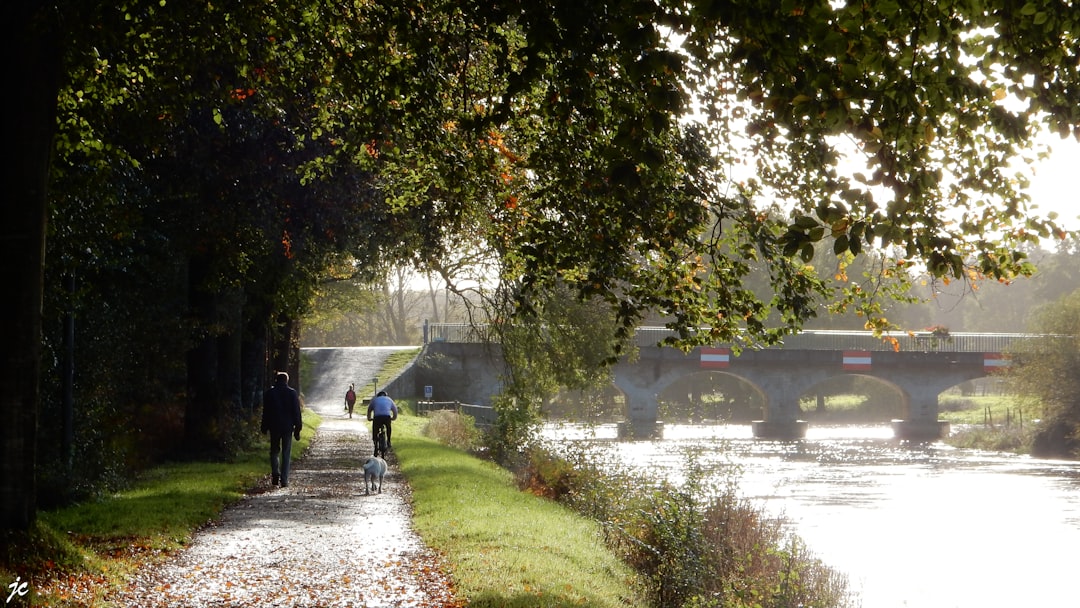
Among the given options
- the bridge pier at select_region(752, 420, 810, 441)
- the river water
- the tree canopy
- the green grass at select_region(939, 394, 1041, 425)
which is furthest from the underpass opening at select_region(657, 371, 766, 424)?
the tree canopy

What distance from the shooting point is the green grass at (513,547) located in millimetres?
8430

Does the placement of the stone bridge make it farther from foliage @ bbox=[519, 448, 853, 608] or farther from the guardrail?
foliage @ bbox=[519, 448, 853, 608]

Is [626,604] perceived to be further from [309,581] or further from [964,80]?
[964,80]

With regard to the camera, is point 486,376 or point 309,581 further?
point 486,376

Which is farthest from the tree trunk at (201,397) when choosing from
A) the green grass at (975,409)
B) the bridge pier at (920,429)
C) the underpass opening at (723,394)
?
the underpass opening at (723,394)

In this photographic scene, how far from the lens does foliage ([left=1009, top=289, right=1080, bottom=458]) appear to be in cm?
4069

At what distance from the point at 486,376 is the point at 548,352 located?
1210 inches

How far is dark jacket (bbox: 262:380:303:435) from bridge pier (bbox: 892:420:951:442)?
4342 cm

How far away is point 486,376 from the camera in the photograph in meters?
53.4

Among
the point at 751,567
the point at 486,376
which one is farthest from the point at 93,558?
the point at 486,376

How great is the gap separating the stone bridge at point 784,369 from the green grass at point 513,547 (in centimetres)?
3636

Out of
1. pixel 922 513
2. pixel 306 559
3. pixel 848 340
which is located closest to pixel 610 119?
pixel 306 559

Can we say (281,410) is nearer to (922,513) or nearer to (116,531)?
(116,531)

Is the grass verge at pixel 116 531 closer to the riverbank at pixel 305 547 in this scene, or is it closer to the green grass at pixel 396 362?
the riverbank at pixel 305 547
